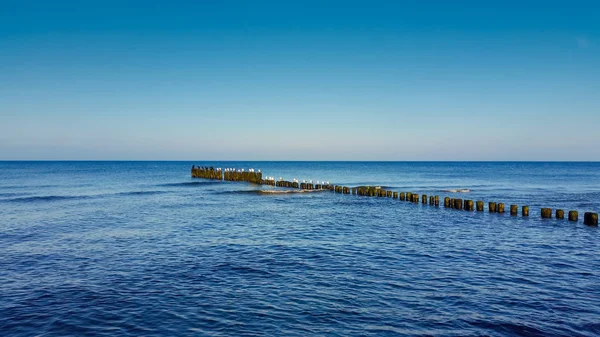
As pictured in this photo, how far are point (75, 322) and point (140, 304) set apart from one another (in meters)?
1.82

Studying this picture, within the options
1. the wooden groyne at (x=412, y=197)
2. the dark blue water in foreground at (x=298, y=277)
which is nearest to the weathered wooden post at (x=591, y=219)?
the wooden groyne at (x=412, y=197)

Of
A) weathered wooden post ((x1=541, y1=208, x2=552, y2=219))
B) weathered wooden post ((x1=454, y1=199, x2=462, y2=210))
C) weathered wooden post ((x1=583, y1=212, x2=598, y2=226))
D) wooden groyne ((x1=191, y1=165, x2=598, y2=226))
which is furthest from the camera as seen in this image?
weathered wooden post ((x1=454, y1=199, x2=462, y2=210))

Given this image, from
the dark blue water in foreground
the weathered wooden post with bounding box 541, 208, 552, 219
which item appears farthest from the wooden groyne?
the dark blue water in foreground

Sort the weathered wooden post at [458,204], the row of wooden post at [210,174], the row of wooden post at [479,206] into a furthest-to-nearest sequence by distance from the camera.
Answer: the row of wooden post at [210,174] < the weathered wooden post at [458,204] < the row of wooden post at [479,206]

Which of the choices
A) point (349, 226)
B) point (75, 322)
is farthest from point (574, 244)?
point (75, 322)

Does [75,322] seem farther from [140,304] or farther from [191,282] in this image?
[191,282]

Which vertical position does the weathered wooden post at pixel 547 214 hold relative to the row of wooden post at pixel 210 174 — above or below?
below

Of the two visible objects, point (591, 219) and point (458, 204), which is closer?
point (591, 219)

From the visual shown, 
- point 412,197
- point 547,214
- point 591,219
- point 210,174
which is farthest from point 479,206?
point 210,174

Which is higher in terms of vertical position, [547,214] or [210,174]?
[210,174]

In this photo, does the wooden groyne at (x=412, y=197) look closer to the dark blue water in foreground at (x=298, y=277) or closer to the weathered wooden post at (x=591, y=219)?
the weathered wooden post at (x=591, y=219)

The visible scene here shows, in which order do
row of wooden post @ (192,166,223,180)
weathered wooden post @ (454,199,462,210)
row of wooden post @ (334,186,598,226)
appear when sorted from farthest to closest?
row of wooden post @ (192,166,223,180)
weathered wooden post @ (454,199,462,210)
row of wooden post @ (334,186,598,226)

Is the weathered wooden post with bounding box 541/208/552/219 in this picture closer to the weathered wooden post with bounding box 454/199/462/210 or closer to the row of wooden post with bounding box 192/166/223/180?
the weathered wooden post with bounding box 454/199/462/210

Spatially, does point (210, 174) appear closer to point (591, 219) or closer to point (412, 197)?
point (412, 197)
